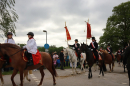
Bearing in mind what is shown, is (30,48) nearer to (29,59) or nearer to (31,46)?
(31,46)

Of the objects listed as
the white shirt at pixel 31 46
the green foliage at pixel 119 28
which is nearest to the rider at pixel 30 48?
the white shirt at pixel 31 46

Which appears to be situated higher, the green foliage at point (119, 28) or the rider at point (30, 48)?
the green foliage at point (119, 28)

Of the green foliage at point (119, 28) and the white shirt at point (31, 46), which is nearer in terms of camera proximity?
the white shirt at point (31, 46)

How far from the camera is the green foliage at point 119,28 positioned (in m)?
37.5

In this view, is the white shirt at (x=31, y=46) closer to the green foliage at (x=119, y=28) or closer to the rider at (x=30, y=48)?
the rider at (x=30, y=48)

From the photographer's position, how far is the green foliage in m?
37.5

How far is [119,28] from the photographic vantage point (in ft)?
128

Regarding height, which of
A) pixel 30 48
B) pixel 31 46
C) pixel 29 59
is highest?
pixel 31 46

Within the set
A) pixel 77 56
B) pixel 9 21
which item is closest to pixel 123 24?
pixel 77 56

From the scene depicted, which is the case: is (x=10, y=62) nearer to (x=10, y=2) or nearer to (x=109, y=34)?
(x=10, y=2)

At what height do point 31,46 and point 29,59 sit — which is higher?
point 31,46

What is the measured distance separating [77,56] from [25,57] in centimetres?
742

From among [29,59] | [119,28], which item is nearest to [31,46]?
[29,59]

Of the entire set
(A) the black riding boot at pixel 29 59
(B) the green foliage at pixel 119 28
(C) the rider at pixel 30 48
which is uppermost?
(B) the green foliage at pixel 119 28
